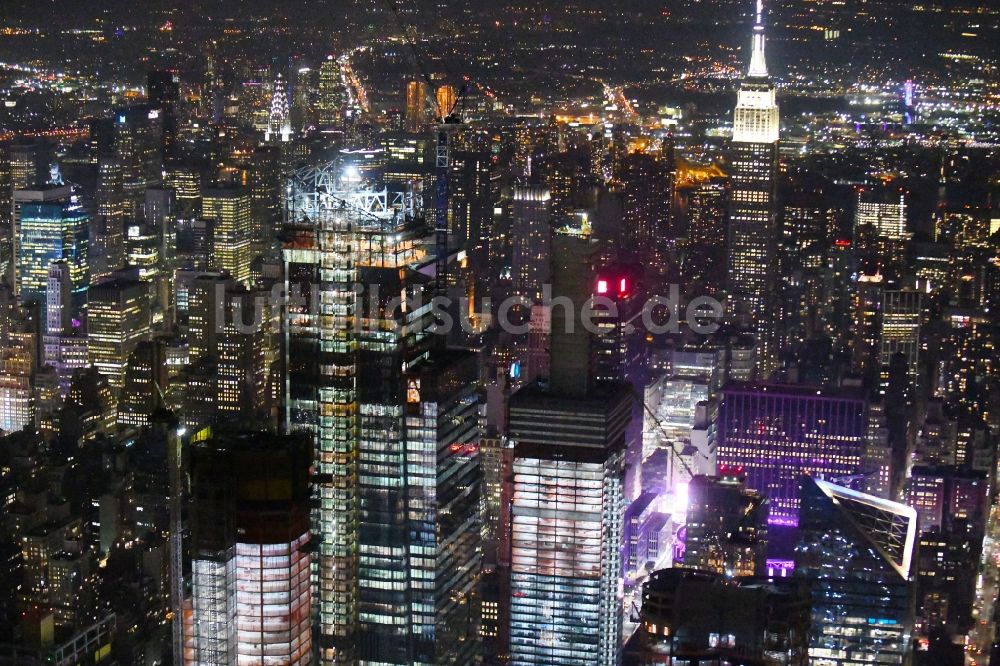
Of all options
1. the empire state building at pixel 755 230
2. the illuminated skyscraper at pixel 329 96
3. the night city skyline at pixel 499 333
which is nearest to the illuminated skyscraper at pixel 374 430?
the night city skyline at pixel 499 333

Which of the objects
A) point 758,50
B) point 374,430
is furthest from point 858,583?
point 758,50

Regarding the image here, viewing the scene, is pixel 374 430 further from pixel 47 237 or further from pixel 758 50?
pixel 47 237

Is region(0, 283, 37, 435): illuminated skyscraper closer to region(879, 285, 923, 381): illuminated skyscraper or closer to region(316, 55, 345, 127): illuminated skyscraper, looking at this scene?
region(316, 55, 345, 127): illuminated skyscraper

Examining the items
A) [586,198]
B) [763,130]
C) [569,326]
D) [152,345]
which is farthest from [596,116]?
Result: [152,345]

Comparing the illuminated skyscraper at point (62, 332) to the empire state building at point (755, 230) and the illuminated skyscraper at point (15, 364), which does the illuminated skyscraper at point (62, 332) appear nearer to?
the illuminated skyscraper at point (15, 364)

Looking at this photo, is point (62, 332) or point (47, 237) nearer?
point (62, 332)

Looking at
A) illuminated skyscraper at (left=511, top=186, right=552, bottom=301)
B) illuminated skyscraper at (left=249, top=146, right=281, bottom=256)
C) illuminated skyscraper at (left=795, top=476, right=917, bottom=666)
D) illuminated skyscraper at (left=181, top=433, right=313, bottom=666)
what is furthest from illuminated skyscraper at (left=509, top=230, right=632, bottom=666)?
illuminated skyscraper at (left=181, top=433, right=313, bottom=666)
